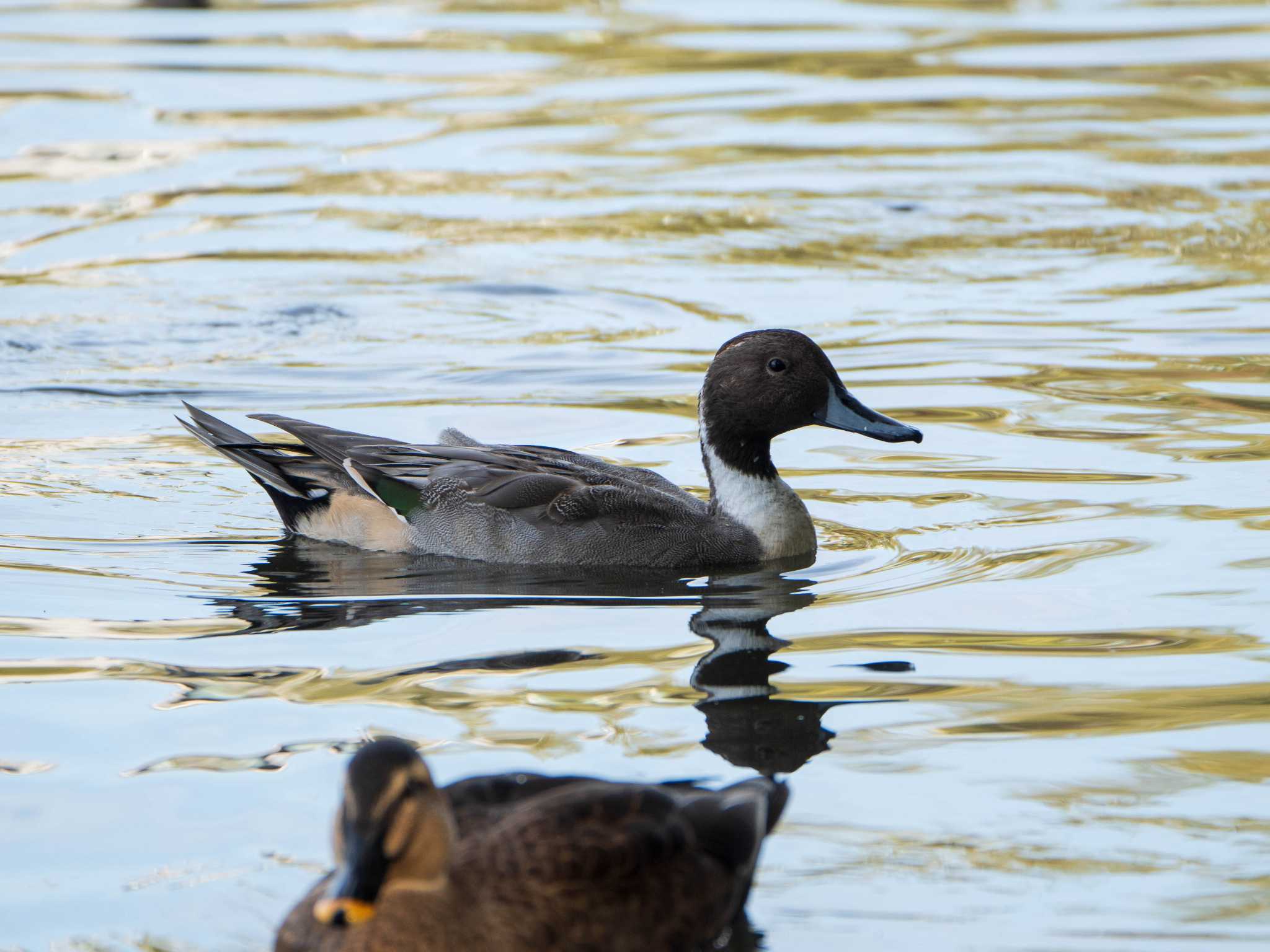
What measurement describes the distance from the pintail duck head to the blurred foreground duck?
146 inches

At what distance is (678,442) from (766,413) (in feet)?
5.88

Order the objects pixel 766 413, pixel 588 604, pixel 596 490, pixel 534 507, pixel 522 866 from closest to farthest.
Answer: pixel 522 866
pixel 588 604
pixel 596 490
pixel 534 507
pixel 766 413

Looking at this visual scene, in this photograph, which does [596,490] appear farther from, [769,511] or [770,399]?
[770,399]

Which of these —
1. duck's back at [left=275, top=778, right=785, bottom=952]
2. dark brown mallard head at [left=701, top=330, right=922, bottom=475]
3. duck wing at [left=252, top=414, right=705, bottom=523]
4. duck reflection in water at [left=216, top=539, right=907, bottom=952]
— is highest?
dark brown mallard head at [left=701, top=330, right=922, bottom=475]

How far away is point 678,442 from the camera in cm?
1036

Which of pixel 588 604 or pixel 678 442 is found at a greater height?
pixel 678 442

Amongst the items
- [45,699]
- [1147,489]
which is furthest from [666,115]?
[45,699]

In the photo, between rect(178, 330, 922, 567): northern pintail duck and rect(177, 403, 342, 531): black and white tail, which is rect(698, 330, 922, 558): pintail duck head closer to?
rect(178, 330, 922, 567): northern pintail duck

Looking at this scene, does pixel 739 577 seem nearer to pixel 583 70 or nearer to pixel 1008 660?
pixel 1008 660

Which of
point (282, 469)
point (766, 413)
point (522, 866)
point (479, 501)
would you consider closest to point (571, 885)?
point (522, 866)

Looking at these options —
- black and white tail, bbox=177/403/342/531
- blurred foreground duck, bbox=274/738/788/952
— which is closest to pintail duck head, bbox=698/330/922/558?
black and white tail, bbox=177/403/342/531

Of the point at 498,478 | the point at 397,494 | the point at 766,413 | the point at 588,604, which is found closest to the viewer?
the point at 588,604

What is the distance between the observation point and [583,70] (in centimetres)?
2162

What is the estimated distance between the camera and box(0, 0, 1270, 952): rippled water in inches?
213
